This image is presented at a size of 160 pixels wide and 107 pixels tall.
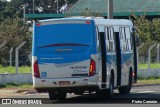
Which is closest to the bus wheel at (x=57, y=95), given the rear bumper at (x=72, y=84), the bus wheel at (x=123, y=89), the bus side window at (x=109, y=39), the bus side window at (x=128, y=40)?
the rear bumper at (x=72, y=84)

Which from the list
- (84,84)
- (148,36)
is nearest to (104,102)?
(84,84)

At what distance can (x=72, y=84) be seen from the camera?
75.7 ft

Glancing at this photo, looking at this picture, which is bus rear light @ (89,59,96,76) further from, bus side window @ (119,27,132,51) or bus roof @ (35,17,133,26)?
bus side window @ (119,27,132,51)

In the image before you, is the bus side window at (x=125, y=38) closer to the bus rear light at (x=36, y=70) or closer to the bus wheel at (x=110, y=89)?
the bus wheel at (x=110, y=89)

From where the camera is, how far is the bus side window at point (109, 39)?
25047mm

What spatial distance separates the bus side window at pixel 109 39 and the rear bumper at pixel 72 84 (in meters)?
2.20

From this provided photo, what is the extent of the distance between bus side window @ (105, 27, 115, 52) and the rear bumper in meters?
2.20

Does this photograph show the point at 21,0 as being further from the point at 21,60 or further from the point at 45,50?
the point at 45,50

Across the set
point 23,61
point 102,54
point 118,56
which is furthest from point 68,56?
point 23,61

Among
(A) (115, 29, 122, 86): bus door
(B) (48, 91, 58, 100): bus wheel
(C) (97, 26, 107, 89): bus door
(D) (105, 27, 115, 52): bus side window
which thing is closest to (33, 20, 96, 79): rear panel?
(C) (97, 26, 107, 89): bus door

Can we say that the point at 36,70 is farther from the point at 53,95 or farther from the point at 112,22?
the point at 112,22

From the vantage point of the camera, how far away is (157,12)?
288 feet

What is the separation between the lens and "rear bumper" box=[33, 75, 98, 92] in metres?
23.0

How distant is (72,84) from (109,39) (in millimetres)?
3120
